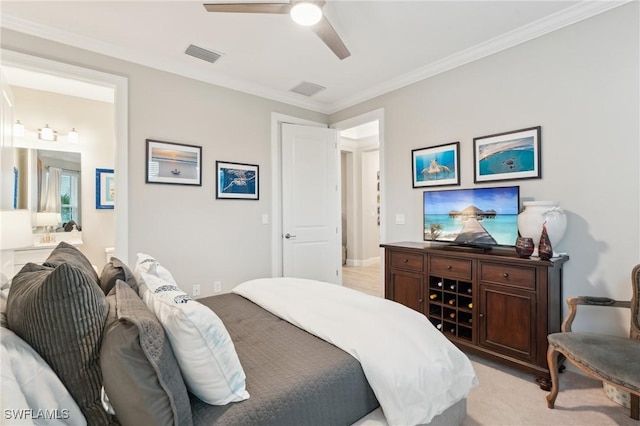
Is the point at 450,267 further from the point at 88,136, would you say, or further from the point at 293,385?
the point at 88,136

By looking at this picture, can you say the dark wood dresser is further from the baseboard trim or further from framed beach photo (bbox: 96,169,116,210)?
framed beach photo (bbox: 96,169,116,210)

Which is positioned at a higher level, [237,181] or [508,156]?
[508,156]

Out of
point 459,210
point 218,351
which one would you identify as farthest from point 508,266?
point 218,351

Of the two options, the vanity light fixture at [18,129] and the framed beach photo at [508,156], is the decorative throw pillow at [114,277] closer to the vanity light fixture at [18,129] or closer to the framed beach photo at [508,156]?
the framed beach photo at [508,156]

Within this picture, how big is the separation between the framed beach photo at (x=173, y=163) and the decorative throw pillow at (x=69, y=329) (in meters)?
2.39

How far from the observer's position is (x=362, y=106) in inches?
162

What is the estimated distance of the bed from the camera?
0.90 metres

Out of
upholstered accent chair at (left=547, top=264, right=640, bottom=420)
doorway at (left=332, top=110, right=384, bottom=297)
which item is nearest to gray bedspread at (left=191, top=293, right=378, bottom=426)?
upholstered accent chair at (left=547, top=264, right=640, bottom=420)

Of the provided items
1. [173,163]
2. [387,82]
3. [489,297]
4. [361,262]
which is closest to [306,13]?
[387,82]

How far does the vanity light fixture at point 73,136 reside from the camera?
A: 13.1 ft

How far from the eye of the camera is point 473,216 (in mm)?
2820

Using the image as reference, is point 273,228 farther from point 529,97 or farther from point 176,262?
point 529,97

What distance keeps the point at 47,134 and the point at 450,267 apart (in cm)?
493

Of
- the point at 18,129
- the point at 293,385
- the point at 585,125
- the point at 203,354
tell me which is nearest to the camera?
the point at 203,354
